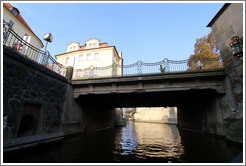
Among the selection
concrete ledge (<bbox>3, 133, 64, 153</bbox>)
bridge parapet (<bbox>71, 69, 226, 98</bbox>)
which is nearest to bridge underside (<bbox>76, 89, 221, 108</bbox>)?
bridge parapet (<bbox>71, 69, 226, 98</bbox>)

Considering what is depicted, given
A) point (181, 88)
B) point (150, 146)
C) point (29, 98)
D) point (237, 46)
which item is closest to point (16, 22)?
point (29, 98)

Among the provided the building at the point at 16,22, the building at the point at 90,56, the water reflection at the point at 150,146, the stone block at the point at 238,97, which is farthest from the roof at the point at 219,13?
the building at the point at 16,22

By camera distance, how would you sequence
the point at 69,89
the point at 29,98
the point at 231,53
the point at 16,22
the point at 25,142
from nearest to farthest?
the point at 25,142, the point at 29,98, the point at 231,53, the point at 69,89, the point at 16,22

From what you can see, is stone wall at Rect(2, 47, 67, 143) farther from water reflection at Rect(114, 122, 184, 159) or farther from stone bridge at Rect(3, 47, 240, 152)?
water reflection at Rect(114, 122, 184, 159)

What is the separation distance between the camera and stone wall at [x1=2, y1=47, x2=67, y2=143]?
531 centimetres

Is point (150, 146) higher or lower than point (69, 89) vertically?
lower

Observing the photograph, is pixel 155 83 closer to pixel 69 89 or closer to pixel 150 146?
pixel 150 146

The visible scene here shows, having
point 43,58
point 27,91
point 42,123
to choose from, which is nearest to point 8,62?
point 27,91

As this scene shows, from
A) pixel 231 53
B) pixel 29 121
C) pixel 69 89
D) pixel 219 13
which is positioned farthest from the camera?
pixel 69 89

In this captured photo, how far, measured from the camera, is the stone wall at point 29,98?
531 cm

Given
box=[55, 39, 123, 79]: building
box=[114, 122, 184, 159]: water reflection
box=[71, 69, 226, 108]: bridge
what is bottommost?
box=[114, 122, 184, 159]: water reflection

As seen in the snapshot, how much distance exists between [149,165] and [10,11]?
27.4 m

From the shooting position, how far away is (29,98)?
637 cm

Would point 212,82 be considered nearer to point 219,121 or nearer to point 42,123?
point 219,121
